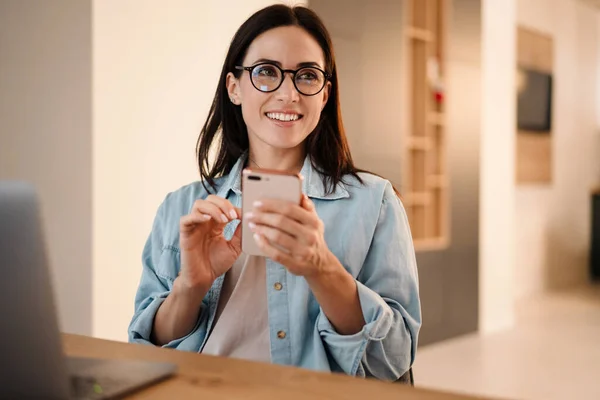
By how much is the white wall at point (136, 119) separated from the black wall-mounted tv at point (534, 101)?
3.76m

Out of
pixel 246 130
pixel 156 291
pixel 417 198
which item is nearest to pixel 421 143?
pixel 417 198

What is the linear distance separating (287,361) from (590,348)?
349 centimetres

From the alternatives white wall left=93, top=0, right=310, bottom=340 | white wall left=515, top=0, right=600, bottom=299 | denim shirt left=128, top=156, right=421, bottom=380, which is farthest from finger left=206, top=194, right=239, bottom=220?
white wall left=515, top=0, right=600, bottom=299

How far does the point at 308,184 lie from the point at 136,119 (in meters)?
1.45

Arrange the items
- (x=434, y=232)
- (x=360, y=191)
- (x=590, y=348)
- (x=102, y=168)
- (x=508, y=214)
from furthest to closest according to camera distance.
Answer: (x=508, y=214) → (x=434, y=232) → (x=590, y=348) → (x=102, y=168) → (x=360, y=191)

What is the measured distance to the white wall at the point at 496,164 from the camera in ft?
15.9

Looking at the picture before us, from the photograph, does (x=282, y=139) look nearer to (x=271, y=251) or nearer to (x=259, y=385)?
(x=271, y=251)

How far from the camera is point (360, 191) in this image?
4.60ft

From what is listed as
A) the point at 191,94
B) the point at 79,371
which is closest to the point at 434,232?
the point at 191,94

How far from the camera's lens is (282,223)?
1.02 metres

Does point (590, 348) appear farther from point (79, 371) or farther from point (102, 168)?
point (79, 371)

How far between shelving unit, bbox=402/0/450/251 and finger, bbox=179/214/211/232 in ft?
10.6

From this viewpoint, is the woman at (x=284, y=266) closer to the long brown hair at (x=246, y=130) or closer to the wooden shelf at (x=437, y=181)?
the long brown hair at (x=246, y=130)

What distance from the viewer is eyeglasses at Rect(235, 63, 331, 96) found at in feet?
4.58
